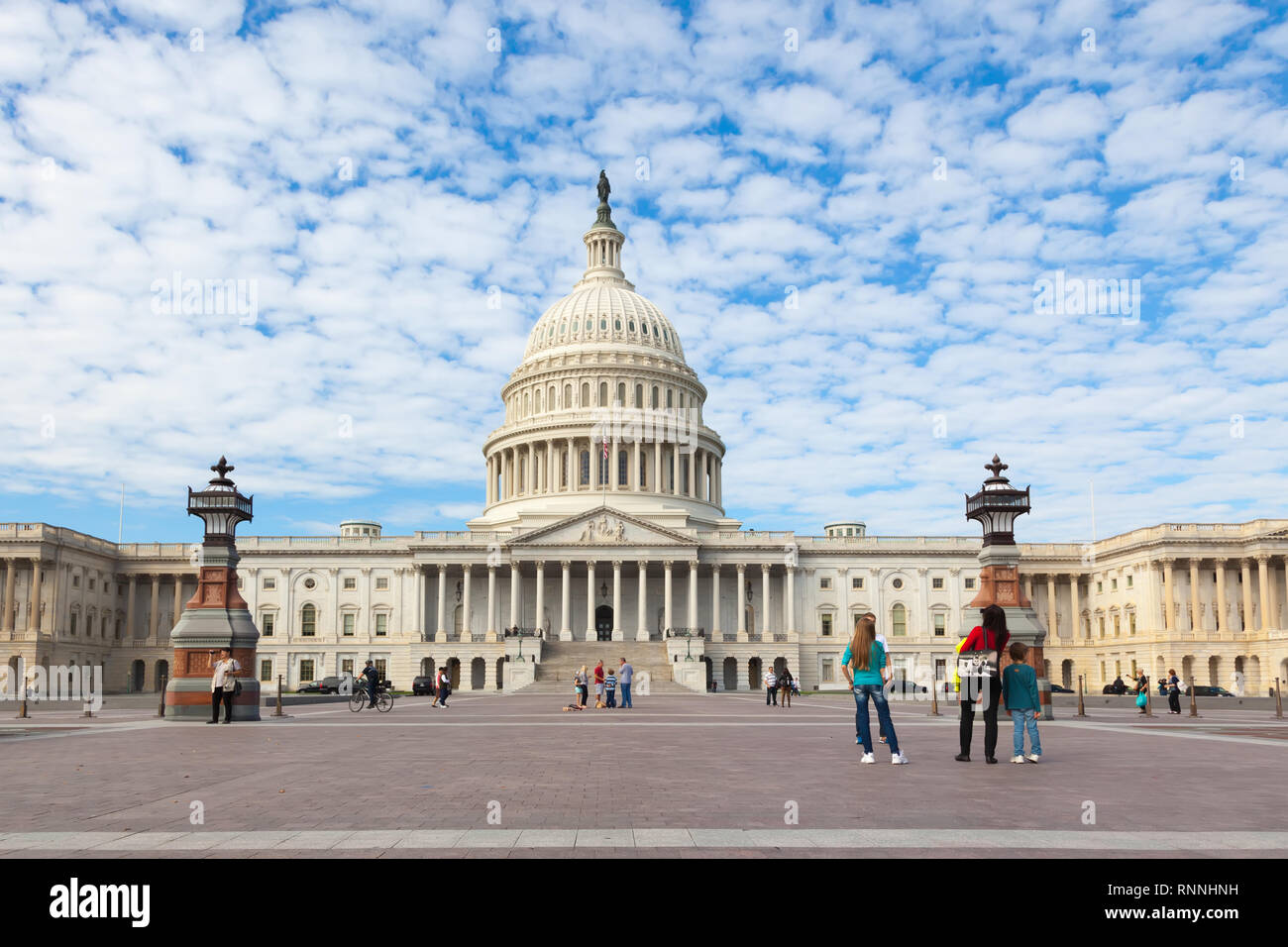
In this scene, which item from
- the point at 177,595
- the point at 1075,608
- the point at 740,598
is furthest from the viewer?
the point at 177,595

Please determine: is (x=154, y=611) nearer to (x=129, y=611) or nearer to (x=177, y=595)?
(x=177, y=595)

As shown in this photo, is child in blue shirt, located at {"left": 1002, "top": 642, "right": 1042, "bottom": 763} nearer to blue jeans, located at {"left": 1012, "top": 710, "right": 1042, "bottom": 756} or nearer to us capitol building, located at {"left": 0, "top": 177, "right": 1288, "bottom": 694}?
blue jeans, located at {"left": 1012, "top": 710, "right": 1042, "bottom": 756}

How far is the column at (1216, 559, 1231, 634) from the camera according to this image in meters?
86.5

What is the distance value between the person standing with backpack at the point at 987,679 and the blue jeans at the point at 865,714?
151 centimetres

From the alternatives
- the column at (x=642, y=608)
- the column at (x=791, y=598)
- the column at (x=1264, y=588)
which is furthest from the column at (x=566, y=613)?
the column at (x=1264, y=588)

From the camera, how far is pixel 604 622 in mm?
101250

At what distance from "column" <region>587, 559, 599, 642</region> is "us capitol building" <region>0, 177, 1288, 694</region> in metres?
0.30

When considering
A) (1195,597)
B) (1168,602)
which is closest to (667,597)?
(1168,602)

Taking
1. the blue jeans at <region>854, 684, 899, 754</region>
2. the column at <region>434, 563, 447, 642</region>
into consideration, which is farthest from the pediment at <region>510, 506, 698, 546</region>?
the blue jeans at <region>854, 684, 899, 754</region>

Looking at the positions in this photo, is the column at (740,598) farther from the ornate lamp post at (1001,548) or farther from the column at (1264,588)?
the ornate lamp post at (1001,548)

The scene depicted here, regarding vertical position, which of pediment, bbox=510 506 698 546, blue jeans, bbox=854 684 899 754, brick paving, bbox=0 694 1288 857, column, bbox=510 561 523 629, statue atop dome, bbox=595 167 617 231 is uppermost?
statue atop dome, bbox=595 167 617 231

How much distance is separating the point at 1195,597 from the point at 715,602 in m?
40.5

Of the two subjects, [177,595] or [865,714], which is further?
[177,595]
